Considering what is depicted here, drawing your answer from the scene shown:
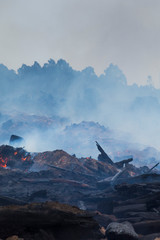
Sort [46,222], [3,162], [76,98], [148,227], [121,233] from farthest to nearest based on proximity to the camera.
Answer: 1. [76,98]
2. [3,162]
3. [148,227]
4. [121,233]
5. [46,222]

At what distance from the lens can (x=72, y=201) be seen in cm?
1230

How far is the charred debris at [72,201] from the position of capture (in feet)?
13.3

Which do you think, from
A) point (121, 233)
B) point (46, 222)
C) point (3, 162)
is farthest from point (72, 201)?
point (3, 162)

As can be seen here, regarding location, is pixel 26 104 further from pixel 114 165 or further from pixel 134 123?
pixel 114 165

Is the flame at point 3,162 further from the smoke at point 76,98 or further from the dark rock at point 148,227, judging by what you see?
the smoke at point 76,98

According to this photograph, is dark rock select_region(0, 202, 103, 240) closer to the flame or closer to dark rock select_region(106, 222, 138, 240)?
dark rock select_region(106, 222, 138, 240)

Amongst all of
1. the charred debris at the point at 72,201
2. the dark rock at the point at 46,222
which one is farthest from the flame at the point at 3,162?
the dark rock at the point at 46,222

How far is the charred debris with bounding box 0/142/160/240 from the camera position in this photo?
4062mm

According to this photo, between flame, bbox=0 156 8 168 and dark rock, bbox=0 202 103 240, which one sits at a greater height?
flame, bbox=0 156 8 168

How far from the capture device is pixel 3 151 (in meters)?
19.7

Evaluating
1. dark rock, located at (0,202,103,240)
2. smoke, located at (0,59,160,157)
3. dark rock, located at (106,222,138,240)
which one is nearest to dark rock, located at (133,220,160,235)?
dark rock, located at (106,222,138,240)

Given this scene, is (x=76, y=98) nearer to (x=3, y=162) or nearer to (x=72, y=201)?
(x=3, y=162)

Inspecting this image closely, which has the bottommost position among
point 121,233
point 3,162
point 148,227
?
point 121,233

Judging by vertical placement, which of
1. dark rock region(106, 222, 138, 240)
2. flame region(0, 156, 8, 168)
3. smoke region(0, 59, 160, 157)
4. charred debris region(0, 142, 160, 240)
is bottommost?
dark rock region(106, 222, 138, 240)
